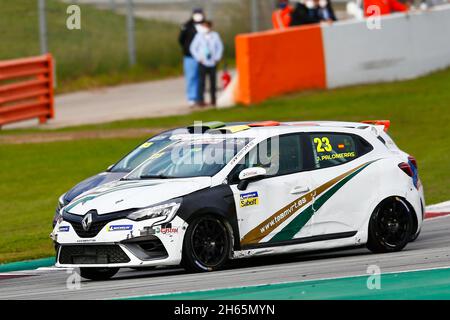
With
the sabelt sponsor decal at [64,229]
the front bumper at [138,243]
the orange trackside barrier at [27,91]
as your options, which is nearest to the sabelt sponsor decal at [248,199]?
the front bumper at [138,243]

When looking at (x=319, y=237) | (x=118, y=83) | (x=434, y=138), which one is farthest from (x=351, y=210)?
(x=118, y=83)

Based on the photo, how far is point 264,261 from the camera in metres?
13.8

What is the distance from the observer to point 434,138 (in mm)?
24578

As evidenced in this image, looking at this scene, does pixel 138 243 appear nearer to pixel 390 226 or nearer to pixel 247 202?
pixel 247 202

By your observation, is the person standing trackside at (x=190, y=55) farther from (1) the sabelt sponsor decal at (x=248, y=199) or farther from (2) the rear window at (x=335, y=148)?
(1) the sabelt sponsor decal at (x=248, y=199)

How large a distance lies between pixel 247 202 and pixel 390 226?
187cm

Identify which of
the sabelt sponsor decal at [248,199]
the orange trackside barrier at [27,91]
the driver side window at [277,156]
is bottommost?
the sabelt sponsor decal at [248,199]

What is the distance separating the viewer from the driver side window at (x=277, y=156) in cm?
1302

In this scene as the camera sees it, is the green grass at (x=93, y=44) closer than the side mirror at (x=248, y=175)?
No

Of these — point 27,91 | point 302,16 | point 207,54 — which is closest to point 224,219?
point 27,91

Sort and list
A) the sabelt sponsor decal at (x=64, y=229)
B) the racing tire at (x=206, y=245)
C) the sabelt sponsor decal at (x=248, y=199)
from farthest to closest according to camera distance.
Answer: the sabelt sponsor decal at (x=248, y=199)
the sabelt sponsor decal at (x=64, y=229)
the racing tire at (x=206, y=245)
